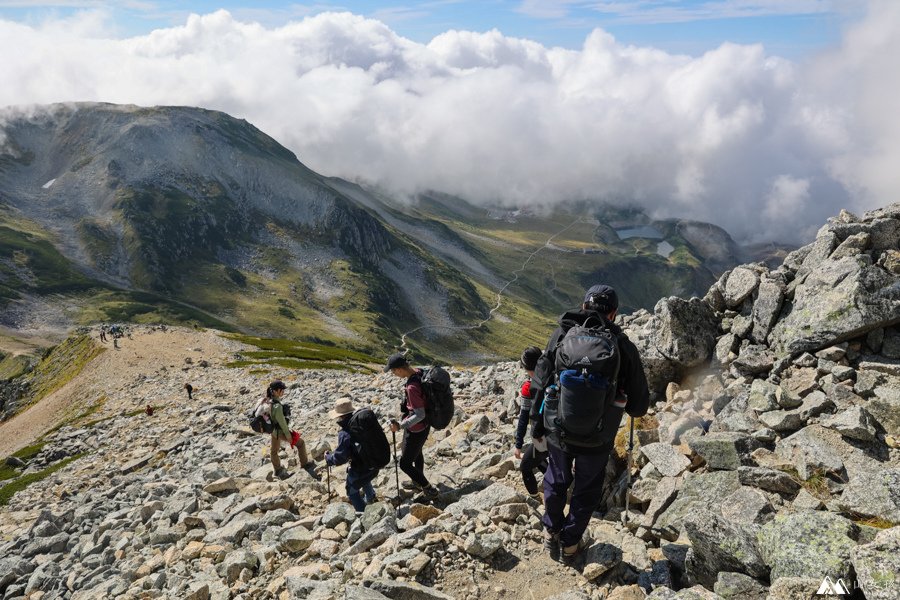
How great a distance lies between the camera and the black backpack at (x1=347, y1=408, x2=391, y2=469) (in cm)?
1362

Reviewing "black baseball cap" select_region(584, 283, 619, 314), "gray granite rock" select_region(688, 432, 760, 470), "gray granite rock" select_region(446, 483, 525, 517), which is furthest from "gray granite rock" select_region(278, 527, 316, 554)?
"gray granite rock" select_region(688, 432, 760, 470)

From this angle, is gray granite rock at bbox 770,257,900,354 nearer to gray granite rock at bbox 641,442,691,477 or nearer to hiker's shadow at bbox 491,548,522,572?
gray granite rock at bbox 641,442,691,477

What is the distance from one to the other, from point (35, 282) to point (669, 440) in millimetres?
234194

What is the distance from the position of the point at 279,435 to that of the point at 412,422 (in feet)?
28.6

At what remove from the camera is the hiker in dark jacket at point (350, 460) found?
13.7m

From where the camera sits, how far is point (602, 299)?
9.51 metres

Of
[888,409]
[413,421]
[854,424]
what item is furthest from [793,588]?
[413,421]

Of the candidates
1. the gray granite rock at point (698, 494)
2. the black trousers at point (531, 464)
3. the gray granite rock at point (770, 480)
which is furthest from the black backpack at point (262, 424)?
the gray granite rock at point (770, 480)

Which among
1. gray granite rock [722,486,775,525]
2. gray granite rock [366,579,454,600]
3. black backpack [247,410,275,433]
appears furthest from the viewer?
black backpack [247,410,275,433]

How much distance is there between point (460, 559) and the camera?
1005 centimetres

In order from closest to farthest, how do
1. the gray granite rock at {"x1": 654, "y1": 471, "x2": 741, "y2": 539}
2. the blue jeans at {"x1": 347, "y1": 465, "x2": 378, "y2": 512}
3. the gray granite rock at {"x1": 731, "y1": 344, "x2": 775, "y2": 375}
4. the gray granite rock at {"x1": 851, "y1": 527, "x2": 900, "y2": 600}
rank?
the gray granite rock at {"x1": 851, "y1": 527, "x2": 900, "y2": 600} < the gray granite rock at {"x1": 654, "y1": 471, "x2": 741, "y2": 539} < the blue jeans at {"x1": 347, "y1": 465, "x2": 378, "y2": 512} < the gray granite rock at {"x1": 731, "y1": 344, "x2": 775, "y2": 375}

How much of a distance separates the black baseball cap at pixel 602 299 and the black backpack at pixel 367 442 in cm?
671

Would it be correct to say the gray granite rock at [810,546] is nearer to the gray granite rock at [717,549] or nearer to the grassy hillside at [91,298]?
the gray granite rock at [717,549]

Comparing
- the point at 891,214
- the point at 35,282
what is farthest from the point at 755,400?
the point at 35,282
